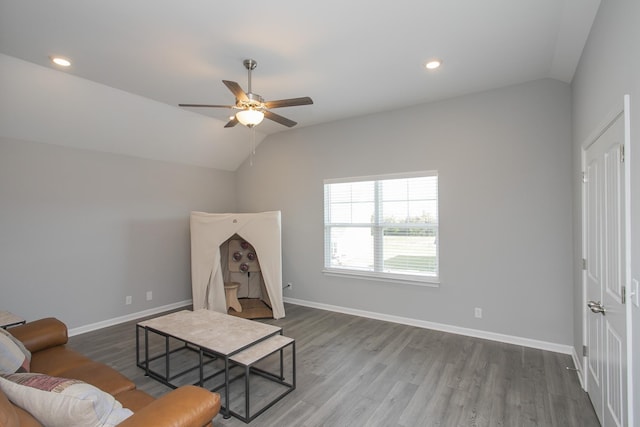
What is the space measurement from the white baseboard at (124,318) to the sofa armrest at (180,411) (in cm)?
352

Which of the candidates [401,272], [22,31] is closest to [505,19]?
[401,272]

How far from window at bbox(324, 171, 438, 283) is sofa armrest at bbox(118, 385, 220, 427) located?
3286 mm

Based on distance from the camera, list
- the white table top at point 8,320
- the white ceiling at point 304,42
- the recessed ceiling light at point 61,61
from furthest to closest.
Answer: the recessed ceiling light at point 61,61 → the white table top at point 8,320 → the white ceiling at point 304,42

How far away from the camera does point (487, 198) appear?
12.5 feet

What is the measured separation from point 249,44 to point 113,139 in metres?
2.71

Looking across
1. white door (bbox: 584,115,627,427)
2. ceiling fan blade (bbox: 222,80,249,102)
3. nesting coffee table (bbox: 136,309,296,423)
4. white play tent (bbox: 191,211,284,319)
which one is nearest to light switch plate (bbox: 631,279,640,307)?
white door (bbox: 584,115,627,427)

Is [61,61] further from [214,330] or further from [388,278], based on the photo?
[388,278]

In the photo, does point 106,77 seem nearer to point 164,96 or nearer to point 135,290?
point 164,96

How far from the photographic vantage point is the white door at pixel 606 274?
5.74 feet

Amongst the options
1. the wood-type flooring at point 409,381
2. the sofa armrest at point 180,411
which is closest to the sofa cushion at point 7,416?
the sofa armrest at point 180,411

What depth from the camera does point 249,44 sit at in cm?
275

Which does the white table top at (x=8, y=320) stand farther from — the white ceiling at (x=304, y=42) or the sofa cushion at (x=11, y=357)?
the white ceiling at (x=304, y=42)

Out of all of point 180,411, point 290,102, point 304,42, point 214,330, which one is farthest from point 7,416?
point 304,42

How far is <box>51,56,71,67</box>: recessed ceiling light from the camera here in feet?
9.63
